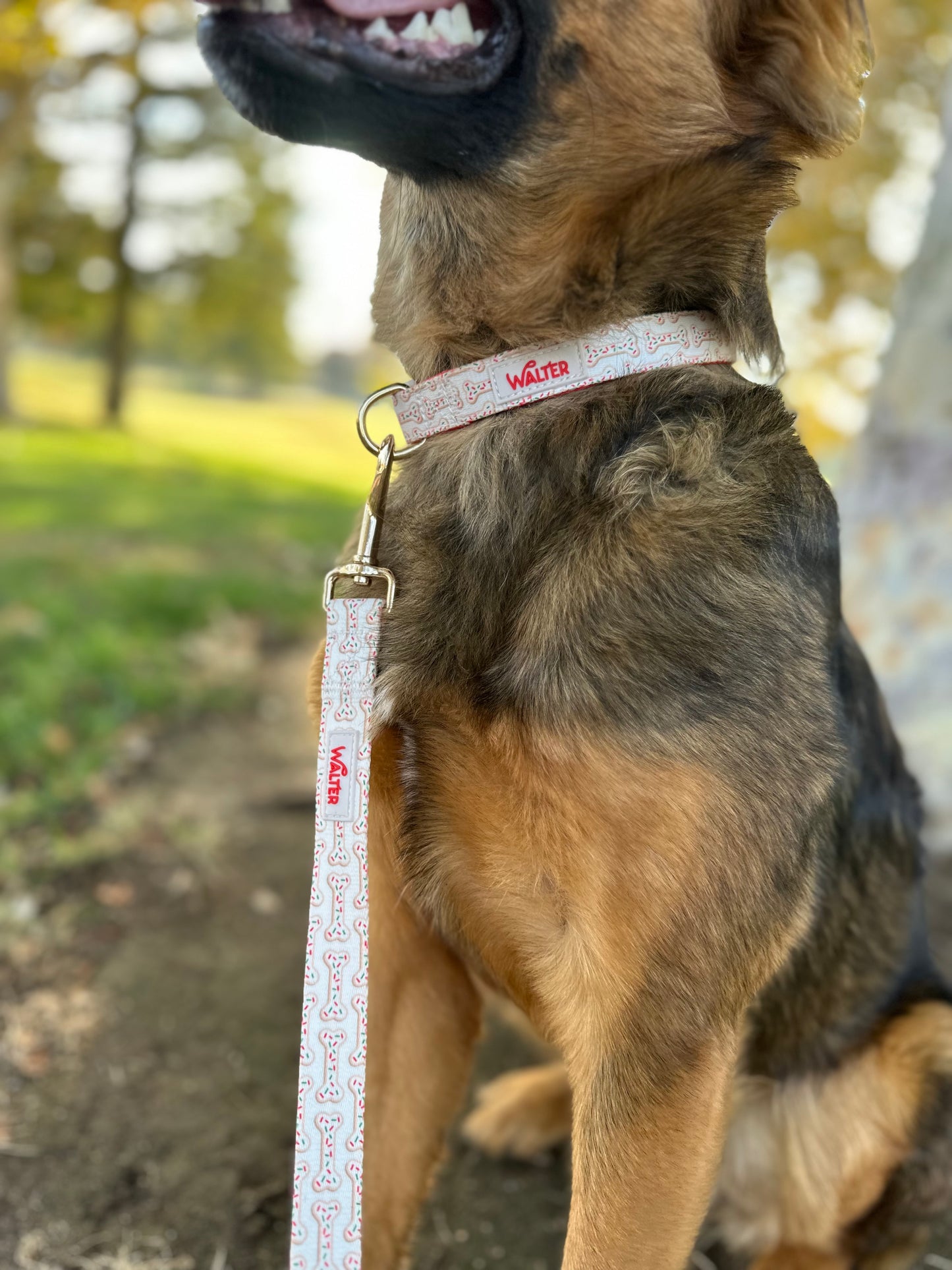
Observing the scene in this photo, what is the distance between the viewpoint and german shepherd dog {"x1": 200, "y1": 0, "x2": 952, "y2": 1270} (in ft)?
5.14

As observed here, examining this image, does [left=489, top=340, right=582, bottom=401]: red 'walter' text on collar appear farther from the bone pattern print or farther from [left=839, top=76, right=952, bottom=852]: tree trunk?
[left=839, top=76, right=952, bottom=852]: tree trunk

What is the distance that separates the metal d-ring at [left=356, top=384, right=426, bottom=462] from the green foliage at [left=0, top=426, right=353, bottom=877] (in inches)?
91.0

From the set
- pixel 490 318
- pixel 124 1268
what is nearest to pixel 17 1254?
pixel 124 1268

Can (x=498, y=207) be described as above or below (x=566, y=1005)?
above

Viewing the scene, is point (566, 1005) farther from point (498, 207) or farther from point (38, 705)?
point (38, 705)

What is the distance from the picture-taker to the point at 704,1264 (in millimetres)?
2439

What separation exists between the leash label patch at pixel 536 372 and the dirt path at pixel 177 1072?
74.8 inches

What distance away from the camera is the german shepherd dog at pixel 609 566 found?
157 cm

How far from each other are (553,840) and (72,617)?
14.8ft

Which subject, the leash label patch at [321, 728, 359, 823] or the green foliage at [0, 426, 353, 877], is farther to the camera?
the green foliage at [0, 426, 353, 877]

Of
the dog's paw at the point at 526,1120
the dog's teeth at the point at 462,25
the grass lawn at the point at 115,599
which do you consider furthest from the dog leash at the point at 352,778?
the grass lawn at the point at 115,599

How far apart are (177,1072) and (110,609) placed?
3541 millimetres

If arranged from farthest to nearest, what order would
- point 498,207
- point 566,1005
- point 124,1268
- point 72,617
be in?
1. point 72,617
2. point 124,1268
3. point 498,207
4. point 566,1005

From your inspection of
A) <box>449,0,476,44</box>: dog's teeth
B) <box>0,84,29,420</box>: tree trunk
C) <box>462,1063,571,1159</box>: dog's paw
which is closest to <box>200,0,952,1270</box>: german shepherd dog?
<box>449,0,476,44</box>: dog's teeth
